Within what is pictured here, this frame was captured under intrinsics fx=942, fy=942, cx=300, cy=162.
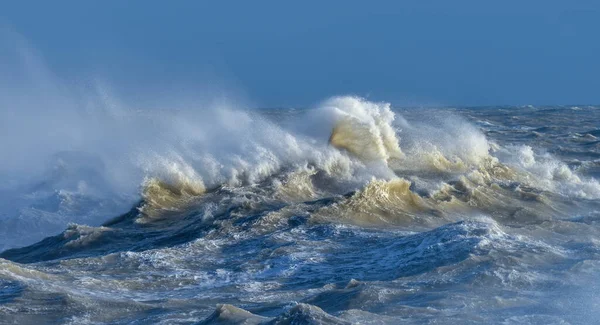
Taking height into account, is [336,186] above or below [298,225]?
above

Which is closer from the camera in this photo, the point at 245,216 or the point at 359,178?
the point at 245,216

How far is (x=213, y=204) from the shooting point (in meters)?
18.1

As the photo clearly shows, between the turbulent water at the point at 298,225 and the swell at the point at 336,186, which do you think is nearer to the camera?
the turbulent water at the point at 298,225

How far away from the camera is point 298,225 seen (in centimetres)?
1633

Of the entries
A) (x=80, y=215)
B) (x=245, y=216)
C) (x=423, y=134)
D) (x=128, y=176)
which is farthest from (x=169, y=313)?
(x=423, y=134)

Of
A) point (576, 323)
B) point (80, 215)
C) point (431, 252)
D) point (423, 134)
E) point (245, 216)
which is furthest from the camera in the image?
point (423, 134)

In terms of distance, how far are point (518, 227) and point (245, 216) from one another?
16.4 feet

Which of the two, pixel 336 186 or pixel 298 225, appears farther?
pixel 336 186

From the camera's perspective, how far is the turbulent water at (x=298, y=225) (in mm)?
A: 10930

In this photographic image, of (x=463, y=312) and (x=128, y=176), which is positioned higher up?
(x=128, y=176)

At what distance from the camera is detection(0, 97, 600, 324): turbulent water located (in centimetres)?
1093

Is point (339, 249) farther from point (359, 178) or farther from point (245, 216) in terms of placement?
point (359, 178)

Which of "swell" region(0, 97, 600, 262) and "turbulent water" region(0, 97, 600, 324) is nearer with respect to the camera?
"turbulent water" region(0, 97, 600, 324)

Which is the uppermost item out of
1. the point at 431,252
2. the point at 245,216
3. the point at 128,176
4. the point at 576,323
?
the point at 128,176
